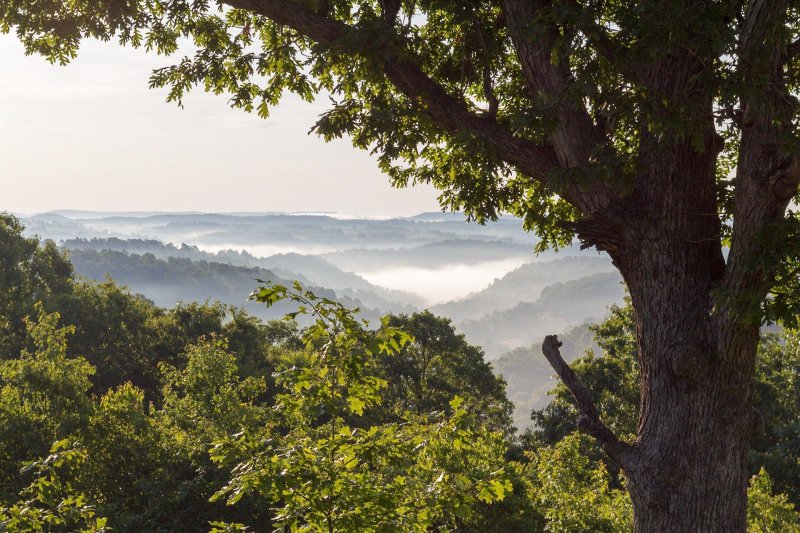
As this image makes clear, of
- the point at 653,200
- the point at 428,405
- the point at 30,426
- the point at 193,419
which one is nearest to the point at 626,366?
the point at 428,405

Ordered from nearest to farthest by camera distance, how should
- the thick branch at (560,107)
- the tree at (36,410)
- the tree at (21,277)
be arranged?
the thick branch at (560,107) → the tree at (36,410) → the tree at (21,277)

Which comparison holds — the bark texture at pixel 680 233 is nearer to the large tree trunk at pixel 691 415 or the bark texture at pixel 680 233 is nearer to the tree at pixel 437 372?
the large tree trunk at pixel 691 415

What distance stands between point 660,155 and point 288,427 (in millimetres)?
21391

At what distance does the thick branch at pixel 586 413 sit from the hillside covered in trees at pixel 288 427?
1.07 meters

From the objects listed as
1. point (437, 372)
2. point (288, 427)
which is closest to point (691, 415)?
point (288, 427)

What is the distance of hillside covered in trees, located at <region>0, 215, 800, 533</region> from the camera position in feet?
19.0

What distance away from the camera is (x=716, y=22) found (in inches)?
211

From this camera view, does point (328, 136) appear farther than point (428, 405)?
No

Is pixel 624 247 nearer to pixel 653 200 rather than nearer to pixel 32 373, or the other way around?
pixel 653 200

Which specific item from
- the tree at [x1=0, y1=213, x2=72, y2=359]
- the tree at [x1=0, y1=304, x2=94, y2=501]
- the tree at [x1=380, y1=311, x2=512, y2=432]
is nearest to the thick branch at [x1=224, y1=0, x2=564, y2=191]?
the tree at [x1=0, y1=304, x2=94, y2=501]

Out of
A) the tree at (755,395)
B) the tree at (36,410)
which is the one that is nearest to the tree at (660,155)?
the tree at (36,410)

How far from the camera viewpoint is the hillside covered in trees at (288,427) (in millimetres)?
5801

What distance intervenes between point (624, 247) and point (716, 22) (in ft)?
7.24

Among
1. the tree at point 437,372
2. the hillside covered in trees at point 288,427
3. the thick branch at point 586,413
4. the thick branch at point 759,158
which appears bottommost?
the tree at point 437,372
